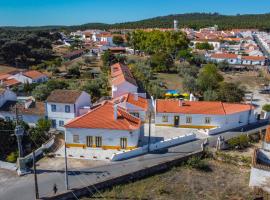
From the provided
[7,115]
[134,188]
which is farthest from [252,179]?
[7,115]

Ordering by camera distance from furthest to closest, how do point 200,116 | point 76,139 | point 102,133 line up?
point 200,116, point 76,139, point 102,133

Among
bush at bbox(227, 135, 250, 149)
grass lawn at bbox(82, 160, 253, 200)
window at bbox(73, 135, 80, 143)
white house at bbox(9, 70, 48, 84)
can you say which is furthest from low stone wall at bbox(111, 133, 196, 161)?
white house at bbox(9, 70, 48, 84)

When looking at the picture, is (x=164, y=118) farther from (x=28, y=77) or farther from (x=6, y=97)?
(x=28, y=77)

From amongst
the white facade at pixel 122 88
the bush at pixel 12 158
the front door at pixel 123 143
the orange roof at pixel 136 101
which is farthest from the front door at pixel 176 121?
the bush at pixel 12 158

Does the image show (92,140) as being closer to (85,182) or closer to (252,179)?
(85,182)

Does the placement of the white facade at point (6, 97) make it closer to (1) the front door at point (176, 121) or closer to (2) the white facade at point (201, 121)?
(2) the white facade at point (201, 121)

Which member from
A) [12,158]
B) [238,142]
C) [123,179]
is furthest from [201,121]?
[12,158]

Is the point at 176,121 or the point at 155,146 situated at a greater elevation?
the point at 176,121
